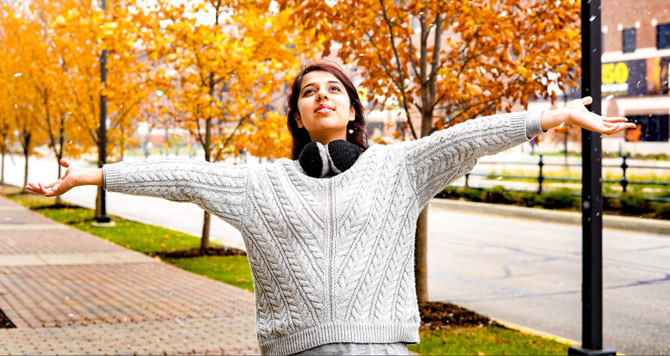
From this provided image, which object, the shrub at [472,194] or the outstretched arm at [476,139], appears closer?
the outstretched arm at [476,139]

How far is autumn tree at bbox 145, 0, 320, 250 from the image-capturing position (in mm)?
10688

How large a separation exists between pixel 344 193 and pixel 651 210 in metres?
15.6

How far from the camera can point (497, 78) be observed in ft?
24.8

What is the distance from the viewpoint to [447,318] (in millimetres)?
7320

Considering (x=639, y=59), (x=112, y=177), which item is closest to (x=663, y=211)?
(x=639, y=59)

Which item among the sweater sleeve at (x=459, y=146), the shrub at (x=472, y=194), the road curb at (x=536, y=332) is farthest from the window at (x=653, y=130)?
the sweater sleeve at (x=459, y=146)

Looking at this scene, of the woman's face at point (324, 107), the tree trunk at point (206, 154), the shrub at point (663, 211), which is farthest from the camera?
the shrub at point (663, 211)

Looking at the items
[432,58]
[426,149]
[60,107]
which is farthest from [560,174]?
[426,149]

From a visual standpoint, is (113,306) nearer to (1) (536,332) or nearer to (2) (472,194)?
(1) (536,332)

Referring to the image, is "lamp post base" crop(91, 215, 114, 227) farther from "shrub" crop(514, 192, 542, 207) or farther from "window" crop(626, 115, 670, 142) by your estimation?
"window" crop(626, 115, 670, 142)

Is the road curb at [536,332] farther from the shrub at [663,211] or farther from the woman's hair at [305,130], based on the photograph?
the shrub at [663,211]

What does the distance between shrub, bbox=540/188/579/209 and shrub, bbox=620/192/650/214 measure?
2175 millimetres

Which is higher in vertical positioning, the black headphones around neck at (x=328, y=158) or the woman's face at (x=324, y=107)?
the woman's face at (x=324, y=107)

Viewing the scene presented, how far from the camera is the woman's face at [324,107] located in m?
2.38
